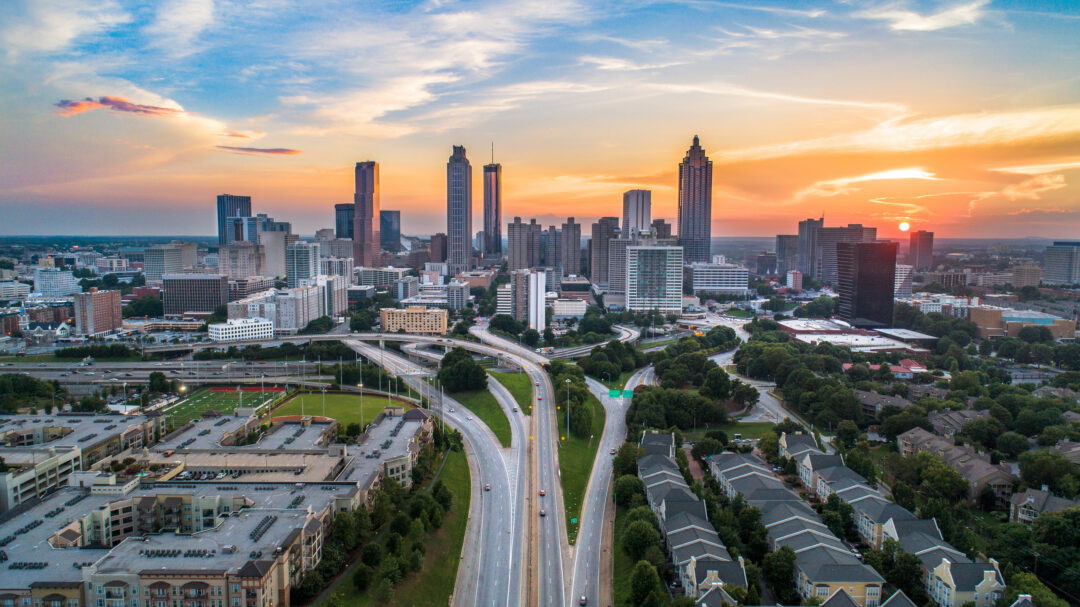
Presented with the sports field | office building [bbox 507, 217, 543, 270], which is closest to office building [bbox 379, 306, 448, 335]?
the sports field

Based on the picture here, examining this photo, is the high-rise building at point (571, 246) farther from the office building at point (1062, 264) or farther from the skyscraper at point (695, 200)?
the office building at point (1062, 264)

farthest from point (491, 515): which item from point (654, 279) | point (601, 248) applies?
point (601, 248)

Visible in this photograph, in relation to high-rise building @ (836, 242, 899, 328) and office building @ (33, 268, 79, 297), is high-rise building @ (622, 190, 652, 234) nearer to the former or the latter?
high-rise building @ (836, 242, 899, 328)

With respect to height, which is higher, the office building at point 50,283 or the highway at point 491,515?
the office building at point 50,283

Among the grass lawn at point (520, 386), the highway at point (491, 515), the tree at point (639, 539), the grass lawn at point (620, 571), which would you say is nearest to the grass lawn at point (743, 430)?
the highway at point (491, 515)

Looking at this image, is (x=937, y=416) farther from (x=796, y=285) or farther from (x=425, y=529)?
(x=796, y=285)

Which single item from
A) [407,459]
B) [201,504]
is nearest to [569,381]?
[407,459]
